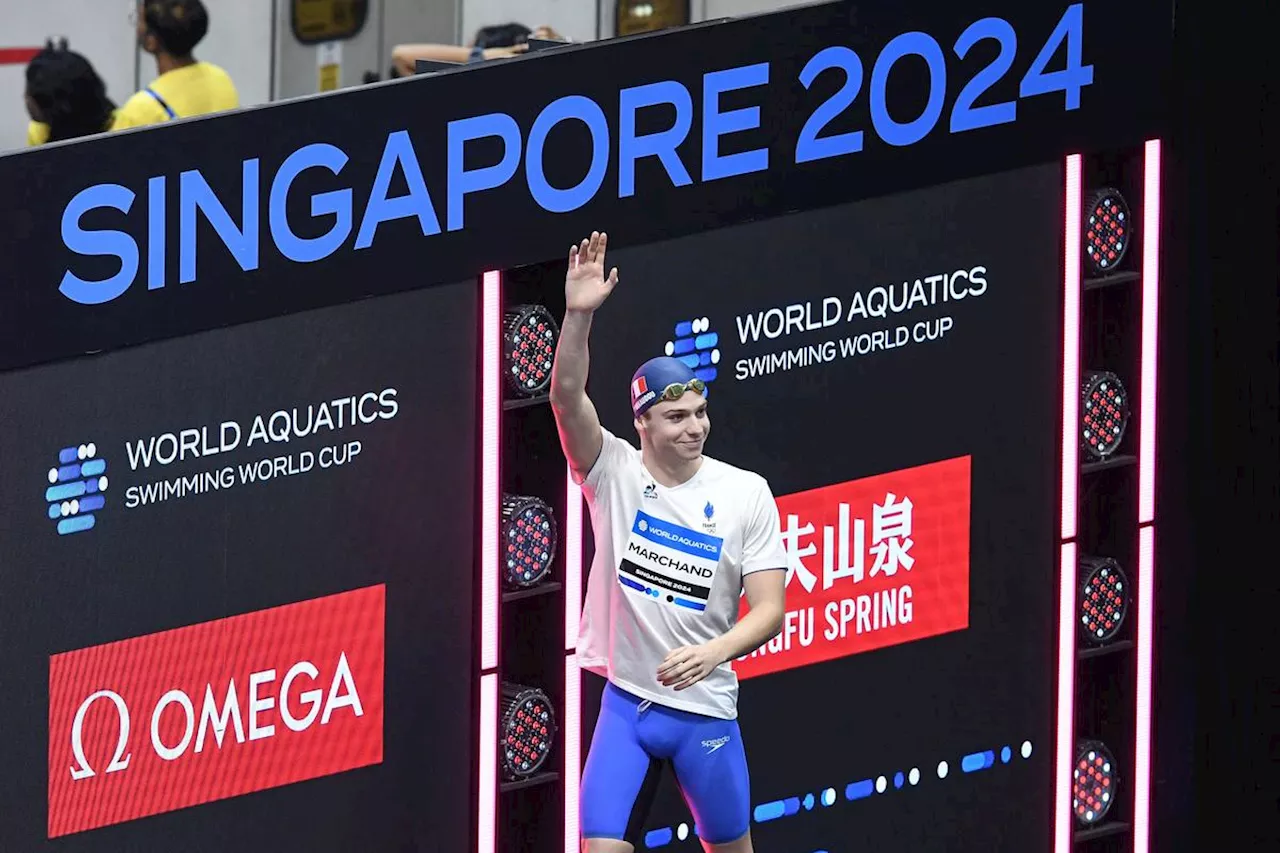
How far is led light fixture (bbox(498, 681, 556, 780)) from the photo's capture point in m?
6.69

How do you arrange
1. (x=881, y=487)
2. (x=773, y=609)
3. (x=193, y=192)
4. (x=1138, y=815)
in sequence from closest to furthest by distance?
1. (x=193, y=192)
2. (x=773, y=609)
3. (x=881, y=487)
4. (x=1138, y=815)

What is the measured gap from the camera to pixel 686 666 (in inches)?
246

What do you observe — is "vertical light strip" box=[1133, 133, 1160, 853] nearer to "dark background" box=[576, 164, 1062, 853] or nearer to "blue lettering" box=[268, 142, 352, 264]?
"dark background" box=[576, 164, 1062, 853]

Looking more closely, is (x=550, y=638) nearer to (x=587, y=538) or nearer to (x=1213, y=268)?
(x=587, y=538)

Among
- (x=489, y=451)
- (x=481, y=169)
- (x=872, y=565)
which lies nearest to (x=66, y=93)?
(x=481, y=169)

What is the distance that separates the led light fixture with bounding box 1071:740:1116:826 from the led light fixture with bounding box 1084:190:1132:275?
122cm

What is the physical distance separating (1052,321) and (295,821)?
2326mm

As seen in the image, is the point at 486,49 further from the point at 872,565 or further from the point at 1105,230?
the point at 872,565

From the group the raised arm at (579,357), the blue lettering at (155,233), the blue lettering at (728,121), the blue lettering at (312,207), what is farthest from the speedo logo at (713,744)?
the blue lettering at (155,233)

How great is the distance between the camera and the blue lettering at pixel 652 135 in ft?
21.9

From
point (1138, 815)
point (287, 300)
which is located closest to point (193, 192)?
point (287, 300)

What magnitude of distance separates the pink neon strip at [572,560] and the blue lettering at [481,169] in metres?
0.68

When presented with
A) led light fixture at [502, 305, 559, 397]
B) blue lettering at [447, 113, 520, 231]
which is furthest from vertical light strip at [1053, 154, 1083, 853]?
blue lettering at [447, 113, 520, 231]

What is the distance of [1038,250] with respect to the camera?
741cm
